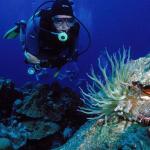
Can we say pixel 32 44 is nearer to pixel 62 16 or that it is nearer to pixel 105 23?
pixel 62 16

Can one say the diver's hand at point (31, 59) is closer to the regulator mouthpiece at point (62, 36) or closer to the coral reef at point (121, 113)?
the regulator mouthpiece at point (62, 36)

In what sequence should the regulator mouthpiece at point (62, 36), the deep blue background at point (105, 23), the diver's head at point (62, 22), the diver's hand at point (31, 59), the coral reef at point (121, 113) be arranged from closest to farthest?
the coral reef at point (121, 113), the regulator mouthpiece at point (62, 36), the diver's head at point (62, 22), the diver's hand at point (31, 59), the deep blue background at point (105, 23)

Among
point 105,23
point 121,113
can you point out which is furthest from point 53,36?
point 105,23

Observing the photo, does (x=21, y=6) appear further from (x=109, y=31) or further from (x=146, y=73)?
(x=146, y=73)

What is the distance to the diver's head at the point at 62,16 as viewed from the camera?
19.0ft

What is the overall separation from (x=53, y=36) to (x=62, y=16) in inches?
16.6

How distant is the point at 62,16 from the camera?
5848 millimetres

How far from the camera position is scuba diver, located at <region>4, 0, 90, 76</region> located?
5820 millimetres

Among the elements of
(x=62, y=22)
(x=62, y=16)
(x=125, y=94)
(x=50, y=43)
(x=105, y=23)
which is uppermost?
(x=105, y=23)

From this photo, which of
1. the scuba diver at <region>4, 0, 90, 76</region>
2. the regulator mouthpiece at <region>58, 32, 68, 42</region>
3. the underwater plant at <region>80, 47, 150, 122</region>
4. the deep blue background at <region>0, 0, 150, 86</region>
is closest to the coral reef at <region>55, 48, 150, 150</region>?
the underwater plant at <region>80, 47, 150, 122</region>

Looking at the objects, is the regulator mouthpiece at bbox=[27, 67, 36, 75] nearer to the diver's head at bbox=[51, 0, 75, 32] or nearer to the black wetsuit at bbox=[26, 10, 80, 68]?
the black wetsuit at bbox=[26, 10, 80, 68]

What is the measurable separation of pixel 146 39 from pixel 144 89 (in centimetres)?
4197

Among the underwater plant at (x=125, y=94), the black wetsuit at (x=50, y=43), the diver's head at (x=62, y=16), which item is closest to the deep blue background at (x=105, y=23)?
the black wetsuit at (x=50, y=43)

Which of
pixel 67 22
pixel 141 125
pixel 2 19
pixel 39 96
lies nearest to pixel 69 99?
pixel 39 96
